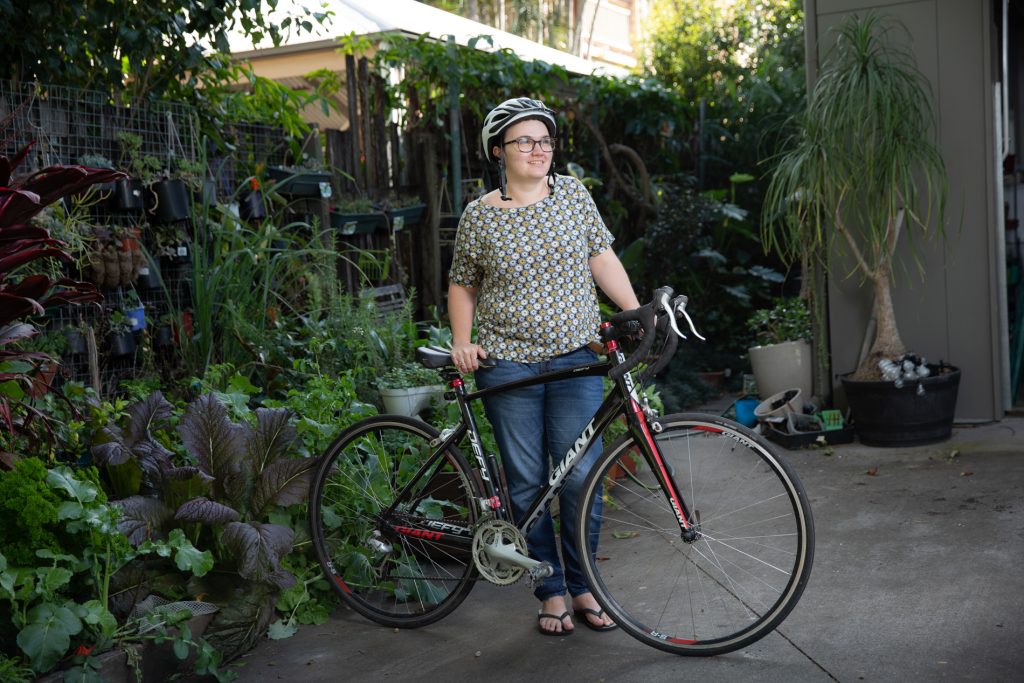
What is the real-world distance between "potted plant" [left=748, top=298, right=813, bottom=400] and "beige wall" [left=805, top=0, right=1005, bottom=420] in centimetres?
64

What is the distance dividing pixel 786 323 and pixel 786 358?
436mm

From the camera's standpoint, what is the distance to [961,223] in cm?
554

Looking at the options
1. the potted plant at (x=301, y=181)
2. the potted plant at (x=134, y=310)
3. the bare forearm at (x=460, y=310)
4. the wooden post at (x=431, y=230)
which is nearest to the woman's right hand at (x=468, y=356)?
the bare forearm at (x=460, y=310)

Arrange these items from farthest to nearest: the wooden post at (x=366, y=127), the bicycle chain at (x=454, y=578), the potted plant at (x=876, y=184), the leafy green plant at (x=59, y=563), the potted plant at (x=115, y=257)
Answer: the wooden post at (x=366, y=127), the potted plant at (x=876, y=184), the potted plant at (x=115, y=257), the bicycle chain at (x=454, y=578), the leafy green plant at (x=59, y=563)

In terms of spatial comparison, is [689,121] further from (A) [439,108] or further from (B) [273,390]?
(B) [273,390]

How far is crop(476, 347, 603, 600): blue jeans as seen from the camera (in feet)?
10.4

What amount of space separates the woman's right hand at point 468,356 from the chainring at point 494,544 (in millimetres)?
476

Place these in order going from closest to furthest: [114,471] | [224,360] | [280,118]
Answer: [114,471] → [224,360] → [280,118]

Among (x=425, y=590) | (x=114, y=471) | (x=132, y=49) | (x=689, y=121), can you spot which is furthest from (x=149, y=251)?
(x=689, y=121)

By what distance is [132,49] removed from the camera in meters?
5.15

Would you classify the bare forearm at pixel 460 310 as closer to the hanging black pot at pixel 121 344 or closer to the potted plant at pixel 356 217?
the hanging black pot at pixel 121 344

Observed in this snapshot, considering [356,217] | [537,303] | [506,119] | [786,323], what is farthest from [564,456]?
[786,323]

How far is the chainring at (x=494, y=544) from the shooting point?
3.18 m

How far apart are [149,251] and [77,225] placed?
23.1 inches
